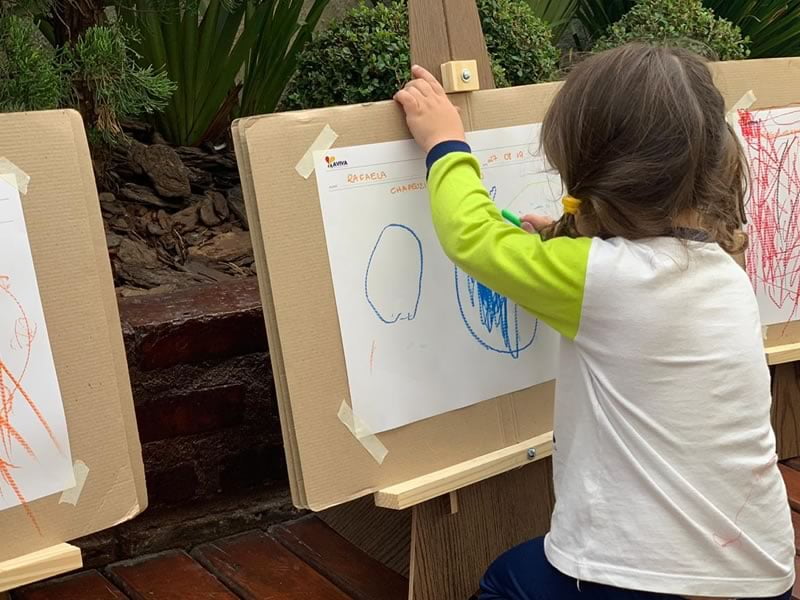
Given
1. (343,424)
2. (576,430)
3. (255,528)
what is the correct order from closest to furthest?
(576,430) → (343,424) → (255,528)

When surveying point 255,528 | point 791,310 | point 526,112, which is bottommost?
point 255,528

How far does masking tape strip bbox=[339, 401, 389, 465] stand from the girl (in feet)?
1.04

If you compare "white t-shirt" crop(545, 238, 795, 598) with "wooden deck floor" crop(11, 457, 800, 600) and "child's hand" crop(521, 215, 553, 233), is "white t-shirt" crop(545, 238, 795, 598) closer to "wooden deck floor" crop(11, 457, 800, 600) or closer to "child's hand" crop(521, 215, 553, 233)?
"child's hand" crop(521, 215, 553, 233)

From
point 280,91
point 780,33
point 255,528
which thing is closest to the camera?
point 255,528

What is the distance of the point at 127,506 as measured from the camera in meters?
1.42

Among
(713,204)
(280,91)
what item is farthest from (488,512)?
(280,91)

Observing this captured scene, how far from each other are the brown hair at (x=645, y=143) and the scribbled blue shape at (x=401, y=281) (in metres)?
0.29

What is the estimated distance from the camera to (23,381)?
4.35ft

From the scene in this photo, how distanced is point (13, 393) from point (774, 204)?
5.26ft

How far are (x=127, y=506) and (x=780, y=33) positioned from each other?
2.68 m

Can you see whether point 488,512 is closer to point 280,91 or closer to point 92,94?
point 92,94

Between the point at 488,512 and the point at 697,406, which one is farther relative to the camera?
the point at 488,512

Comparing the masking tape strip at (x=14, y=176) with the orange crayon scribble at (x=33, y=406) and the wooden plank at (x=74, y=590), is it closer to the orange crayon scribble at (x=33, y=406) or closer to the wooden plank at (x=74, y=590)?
the orange crayon scribble at (x=33, y=406)

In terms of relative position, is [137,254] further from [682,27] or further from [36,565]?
[682,27]
